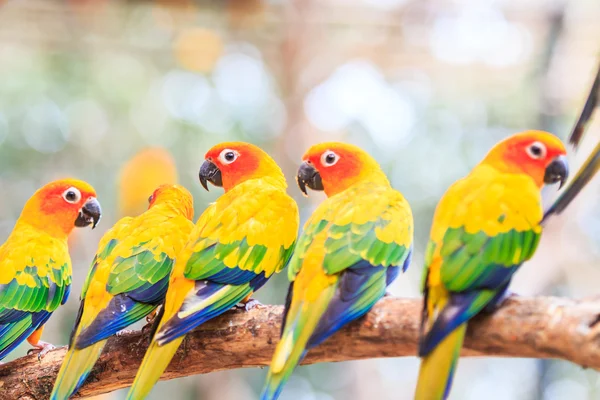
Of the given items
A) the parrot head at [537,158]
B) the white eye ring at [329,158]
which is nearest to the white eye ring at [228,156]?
the white eye ring at [329,158]

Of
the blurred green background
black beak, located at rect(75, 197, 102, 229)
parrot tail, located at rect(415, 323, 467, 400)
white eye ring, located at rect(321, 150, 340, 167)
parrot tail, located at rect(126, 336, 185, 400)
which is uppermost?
white eye ring, located at rect(321, 150, 340, 167)

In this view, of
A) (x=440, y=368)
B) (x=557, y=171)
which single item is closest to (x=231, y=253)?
(x=440, y=368)

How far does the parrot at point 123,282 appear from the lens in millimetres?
1608

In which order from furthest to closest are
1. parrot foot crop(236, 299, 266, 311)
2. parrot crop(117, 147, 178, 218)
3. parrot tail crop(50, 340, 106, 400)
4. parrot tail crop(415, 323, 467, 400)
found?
parrot crop(117, 147, 178, 218)
parrot foot crop(236, 299, 266, 311)
parrot tail crop(50, 340, 106, 400)
parrot tail crop(415, 323, 467, 400)

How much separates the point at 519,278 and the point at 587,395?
1103 mm

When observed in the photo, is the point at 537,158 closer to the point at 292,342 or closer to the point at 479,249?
the point at 479,249

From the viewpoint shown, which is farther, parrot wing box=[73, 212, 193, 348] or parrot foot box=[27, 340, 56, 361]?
parrot foot box=[27, 340, 56, 361]

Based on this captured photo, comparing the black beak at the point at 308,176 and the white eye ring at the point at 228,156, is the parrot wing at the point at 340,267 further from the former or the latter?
the white eye ring at the point at 228,156

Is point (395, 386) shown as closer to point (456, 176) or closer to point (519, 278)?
point (519, 278)

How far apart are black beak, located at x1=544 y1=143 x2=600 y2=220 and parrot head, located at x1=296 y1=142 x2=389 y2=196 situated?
1.66ft

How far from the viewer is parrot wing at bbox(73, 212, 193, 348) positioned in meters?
1.63

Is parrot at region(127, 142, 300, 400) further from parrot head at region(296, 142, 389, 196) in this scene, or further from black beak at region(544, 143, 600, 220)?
black beak at region(544, 143, 600, 220)

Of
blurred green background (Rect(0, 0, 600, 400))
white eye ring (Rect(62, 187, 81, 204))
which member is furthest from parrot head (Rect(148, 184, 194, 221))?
blurred green background (Rect(0, 0, 600, 400))

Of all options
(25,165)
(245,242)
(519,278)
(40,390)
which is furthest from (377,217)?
(25,165)
